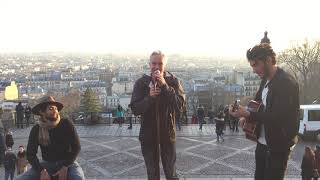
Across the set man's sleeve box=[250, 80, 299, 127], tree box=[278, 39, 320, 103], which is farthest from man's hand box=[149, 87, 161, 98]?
tree box=[278, 39, 320, 103]

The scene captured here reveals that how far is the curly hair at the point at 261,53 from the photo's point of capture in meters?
4.82

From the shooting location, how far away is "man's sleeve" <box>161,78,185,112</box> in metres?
5.51

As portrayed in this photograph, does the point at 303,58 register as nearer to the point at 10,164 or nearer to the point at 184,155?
the point at 184,155

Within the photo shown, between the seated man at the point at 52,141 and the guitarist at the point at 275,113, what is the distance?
5.63 ft

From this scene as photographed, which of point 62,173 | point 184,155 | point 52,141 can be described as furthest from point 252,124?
point 184,155

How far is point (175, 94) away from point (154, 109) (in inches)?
10.9

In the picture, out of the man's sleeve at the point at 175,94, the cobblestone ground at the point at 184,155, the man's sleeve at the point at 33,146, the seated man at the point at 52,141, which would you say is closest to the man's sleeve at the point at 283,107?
the man's sleeve at the point at 175,94

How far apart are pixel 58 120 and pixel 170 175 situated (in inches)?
51.7

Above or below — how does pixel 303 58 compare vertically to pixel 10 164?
above

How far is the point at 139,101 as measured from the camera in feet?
18.6

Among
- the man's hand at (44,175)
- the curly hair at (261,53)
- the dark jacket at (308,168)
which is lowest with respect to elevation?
the dark jacket at (308,168)

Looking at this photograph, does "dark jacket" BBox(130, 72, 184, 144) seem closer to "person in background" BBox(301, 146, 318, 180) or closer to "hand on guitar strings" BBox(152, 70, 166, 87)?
"hand on guitar strings" BBox(152, 70, 166, 87)

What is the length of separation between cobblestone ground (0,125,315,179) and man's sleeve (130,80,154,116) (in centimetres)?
675

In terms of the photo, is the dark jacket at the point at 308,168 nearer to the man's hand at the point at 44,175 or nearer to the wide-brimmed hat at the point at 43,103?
the wide-brimmed hat at the point at 43,103
